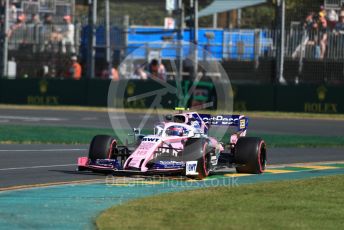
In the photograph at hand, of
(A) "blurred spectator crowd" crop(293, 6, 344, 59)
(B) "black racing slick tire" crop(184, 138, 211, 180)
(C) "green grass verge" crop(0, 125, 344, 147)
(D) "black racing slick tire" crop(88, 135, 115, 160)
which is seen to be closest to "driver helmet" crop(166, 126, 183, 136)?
(B) "black racing slick tire" crop(184, 138, 211, 180)

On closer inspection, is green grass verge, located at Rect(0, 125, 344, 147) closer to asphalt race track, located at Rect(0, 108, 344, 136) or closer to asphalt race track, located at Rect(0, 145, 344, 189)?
asphalt race track, located at Rect(0, 145, 344, 189)

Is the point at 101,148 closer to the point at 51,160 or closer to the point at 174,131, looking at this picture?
the point at 174,131

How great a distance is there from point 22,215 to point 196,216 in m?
1.87

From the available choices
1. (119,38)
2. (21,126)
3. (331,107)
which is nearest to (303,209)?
(21,126)

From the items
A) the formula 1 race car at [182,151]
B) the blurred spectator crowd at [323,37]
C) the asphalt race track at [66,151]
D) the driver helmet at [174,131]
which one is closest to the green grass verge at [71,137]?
the asphalt race track at [66,151]

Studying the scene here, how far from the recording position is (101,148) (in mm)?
15219

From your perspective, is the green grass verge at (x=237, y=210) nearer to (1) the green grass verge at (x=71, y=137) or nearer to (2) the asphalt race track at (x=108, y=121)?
(1) the green grass verge at (x=71, y=137)

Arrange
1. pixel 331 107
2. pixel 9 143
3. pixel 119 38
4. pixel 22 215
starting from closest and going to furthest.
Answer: pixel 22 215, pixel 9 143, pixel 331 107, pixel 119 38

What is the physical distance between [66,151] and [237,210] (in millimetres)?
9266

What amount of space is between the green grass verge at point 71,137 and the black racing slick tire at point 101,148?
23.1ft

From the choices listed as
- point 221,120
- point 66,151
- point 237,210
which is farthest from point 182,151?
point 66,151

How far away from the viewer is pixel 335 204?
11.9 m

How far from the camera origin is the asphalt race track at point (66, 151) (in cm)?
1497

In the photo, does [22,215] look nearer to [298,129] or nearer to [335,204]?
[335,204]
